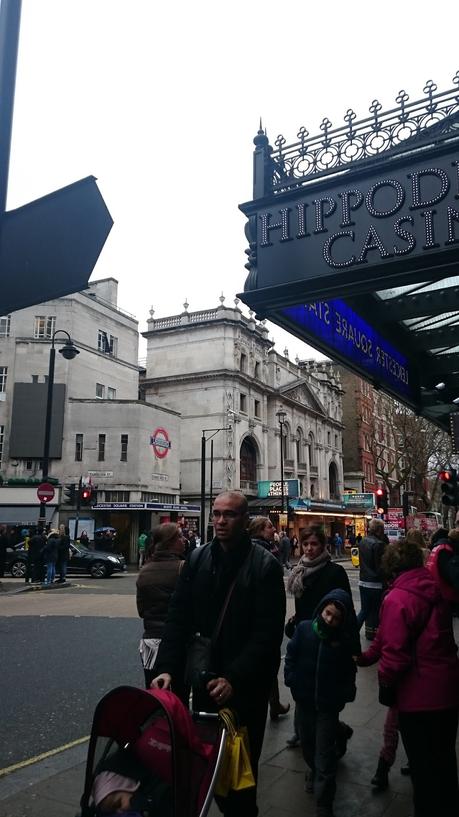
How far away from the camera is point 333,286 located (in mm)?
4188

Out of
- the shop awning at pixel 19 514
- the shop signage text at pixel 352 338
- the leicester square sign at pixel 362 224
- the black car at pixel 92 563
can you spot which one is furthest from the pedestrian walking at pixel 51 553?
the shop awning at pixel 19 514

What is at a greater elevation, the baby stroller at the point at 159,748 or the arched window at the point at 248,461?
the arched window at the point at 248,461

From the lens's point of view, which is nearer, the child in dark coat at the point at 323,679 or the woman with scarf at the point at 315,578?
the child in dark coat at the point at 323,679

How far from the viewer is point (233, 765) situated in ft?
8.63

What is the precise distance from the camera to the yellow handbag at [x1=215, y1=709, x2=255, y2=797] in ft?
8.54

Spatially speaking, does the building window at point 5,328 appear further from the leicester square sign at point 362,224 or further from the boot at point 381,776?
the boot at point 381,776

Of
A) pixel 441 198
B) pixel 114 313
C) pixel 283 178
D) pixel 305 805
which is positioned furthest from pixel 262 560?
pixel 114 313

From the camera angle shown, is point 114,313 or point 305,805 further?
point 114,313

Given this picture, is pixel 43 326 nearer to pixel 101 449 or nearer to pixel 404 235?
pixel 101 449

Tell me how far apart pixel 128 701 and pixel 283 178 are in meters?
3.68

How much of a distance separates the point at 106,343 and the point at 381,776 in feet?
135

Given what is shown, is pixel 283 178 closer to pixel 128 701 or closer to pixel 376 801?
pixel 128 701

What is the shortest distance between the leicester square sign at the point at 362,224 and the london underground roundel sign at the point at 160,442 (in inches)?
1375

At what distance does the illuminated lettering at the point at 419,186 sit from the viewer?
389cm
